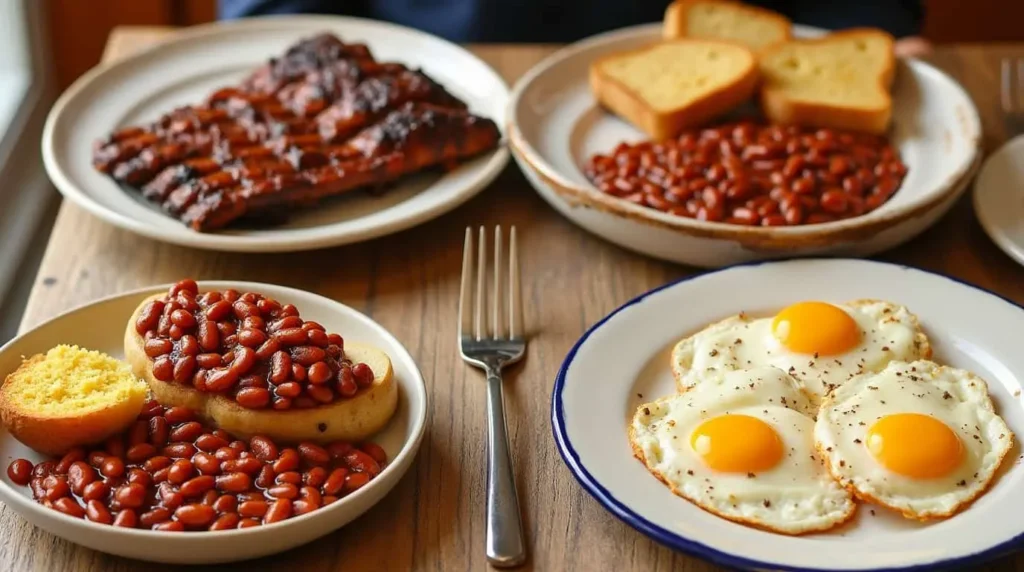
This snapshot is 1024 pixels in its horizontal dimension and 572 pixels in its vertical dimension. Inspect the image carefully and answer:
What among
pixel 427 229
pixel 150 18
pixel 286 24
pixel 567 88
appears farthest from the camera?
pixel 150 18

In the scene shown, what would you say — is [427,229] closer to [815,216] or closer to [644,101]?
[644,101]

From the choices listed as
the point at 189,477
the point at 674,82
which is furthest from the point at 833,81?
the point at 189,477

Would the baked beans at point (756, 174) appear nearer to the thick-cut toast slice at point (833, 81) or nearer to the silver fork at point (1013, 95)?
the thick-cut toast slice at point (833, 81)

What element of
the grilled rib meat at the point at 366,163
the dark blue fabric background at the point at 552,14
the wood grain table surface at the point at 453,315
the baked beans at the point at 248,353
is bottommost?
the dark blue fabric background at the point at 552,14

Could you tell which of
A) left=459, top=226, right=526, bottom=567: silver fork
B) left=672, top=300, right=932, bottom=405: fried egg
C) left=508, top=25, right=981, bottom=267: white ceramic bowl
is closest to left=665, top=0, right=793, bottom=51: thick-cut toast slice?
left=508, top=25, right=981, bottom=267: white ceramic bowl

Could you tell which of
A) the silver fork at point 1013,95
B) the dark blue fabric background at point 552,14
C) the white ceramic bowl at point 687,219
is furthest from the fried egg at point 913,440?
the dark blue fabric background at point 552,14

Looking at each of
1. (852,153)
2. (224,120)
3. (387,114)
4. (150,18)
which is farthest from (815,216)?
(150,18)

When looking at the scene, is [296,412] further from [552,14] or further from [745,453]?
[552,14]
